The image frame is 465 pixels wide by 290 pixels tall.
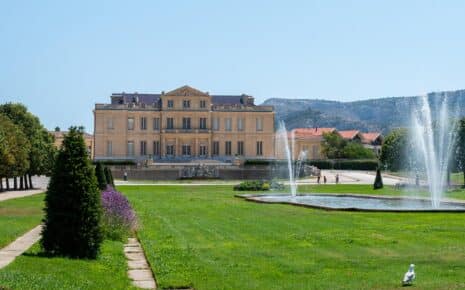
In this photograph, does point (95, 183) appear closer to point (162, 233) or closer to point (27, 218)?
point (162, 233)

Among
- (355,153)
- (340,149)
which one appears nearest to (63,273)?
(355,153)

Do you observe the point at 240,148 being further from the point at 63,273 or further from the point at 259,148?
the point at 63,273

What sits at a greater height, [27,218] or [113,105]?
[113,105]

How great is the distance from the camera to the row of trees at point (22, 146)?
144ft

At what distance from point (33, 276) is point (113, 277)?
1.45 metres

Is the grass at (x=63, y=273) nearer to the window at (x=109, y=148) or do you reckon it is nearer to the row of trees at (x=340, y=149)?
the window at (x=109, y=148)

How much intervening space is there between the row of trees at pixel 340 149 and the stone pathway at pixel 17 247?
85151 mm

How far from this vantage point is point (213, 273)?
12094 millimetres

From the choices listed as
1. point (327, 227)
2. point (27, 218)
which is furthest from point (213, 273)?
point (27, 218)

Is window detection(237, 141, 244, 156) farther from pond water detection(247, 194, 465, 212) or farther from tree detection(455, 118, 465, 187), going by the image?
pond water detection(247, 194, 465, 212)

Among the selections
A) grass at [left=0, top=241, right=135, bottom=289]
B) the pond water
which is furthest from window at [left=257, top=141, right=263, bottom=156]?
grass at [left=0, top=241, right=135, bottom=289]

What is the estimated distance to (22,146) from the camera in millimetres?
47906

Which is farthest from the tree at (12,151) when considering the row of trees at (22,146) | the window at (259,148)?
the window at (259,148)

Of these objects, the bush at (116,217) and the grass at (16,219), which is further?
the grass at (16,219)
